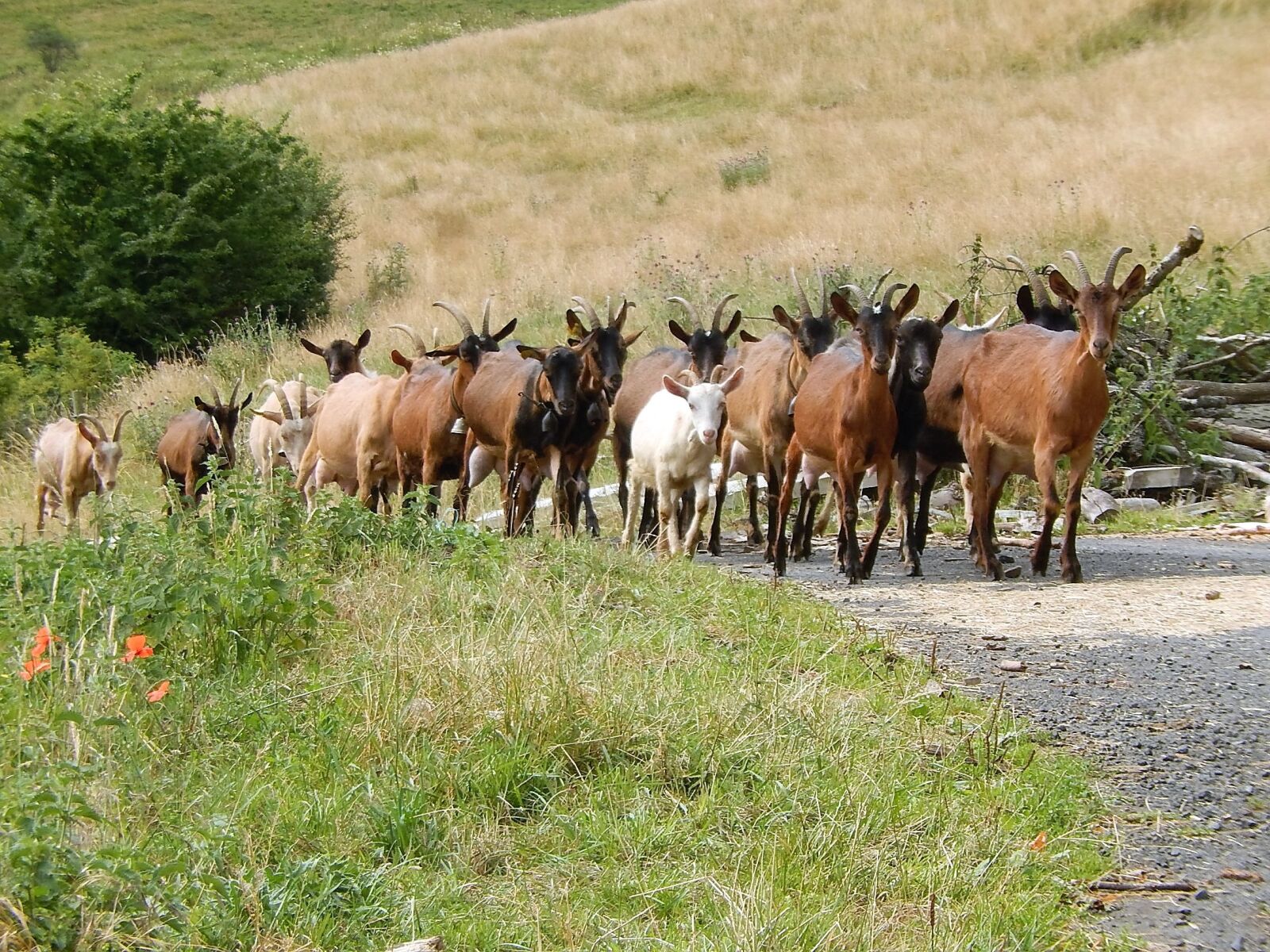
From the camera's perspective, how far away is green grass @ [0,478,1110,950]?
4.46 metres

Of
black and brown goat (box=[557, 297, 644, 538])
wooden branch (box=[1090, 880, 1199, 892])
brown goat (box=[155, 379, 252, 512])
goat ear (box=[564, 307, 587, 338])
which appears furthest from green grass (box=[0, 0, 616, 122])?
wooden branch (box=[1090, 880, 1199, 892])

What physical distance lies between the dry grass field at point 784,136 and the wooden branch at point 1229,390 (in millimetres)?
5582

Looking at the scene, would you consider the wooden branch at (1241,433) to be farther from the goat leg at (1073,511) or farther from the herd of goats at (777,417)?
the goat leg at (1073,511)

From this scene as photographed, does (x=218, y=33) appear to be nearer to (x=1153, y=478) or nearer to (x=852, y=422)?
(x=1153, y=478)

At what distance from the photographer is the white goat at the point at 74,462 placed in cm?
1798

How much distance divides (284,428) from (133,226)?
11341 millimetres

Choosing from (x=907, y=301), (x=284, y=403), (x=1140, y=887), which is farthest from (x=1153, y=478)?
(x=1140, y=887)

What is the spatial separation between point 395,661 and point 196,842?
57.1 inches

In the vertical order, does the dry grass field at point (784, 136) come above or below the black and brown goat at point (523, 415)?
above

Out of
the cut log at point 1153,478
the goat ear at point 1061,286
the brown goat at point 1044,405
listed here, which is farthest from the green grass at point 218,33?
the goat ear at point 1061,286

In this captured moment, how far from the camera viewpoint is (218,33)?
→ 70188mm

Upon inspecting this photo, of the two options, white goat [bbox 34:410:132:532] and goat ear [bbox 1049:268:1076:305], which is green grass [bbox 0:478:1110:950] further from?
white goat [bbox 34:410:132:532]

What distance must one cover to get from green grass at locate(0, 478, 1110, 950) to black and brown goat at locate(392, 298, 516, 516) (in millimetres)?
6759

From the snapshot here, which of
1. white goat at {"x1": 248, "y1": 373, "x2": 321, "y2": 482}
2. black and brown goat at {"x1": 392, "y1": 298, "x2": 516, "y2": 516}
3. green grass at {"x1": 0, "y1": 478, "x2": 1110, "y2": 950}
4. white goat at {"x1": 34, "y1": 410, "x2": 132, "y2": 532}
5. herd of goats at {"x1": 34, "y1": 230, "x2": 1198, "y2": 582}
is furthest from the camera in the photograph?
white goat at {"x1": 34, "y1": 410, "x2": 132, "y2": 532}
